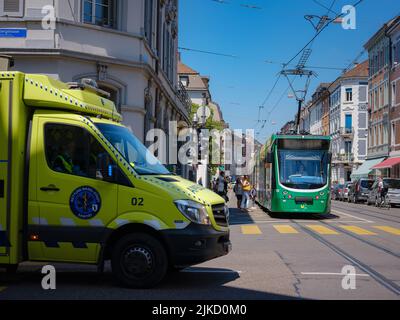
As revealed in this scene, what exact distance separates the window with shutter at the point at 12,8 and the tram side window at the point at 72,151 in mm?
12101

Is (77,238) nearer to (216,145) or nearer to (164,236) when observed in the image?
(164,236)

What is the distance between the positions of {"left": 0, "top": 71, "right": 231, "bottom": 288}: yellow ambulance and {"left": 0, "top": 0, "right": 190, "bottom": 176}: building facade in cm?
1115

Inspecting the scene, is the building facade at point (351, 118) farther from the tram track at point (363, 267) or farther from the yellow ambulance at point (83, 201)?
the yellow ambulance at point (83, 201)

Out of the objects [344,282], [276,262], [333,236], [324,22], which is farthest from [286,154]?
[344,282]

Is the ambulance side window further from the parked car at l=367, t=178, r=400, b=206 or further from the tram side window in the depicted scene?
the parked car at l=367, t=178, r=400, b=206

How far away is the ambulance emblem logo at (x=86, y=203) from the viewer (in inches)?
297

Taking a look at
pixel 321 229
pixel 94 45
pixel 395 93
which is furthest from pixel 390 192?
pixel 94 45

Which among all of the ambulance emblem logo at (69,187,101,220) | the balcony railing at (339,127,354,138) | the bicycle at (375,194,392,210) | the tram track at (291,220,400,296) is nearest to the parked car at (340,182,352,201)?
the bicycle at (375,194,392,210)

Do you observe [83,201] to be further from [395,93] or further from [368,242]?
[395,93]

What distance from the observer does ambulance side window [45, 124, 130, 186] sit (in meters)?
7.65

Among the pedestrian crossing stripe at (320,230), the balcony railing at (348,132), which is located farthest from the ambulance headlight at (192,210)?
the balcony railing at (348,132)

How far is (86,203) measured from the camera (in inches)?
298

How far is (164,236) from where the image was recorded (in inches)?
294
